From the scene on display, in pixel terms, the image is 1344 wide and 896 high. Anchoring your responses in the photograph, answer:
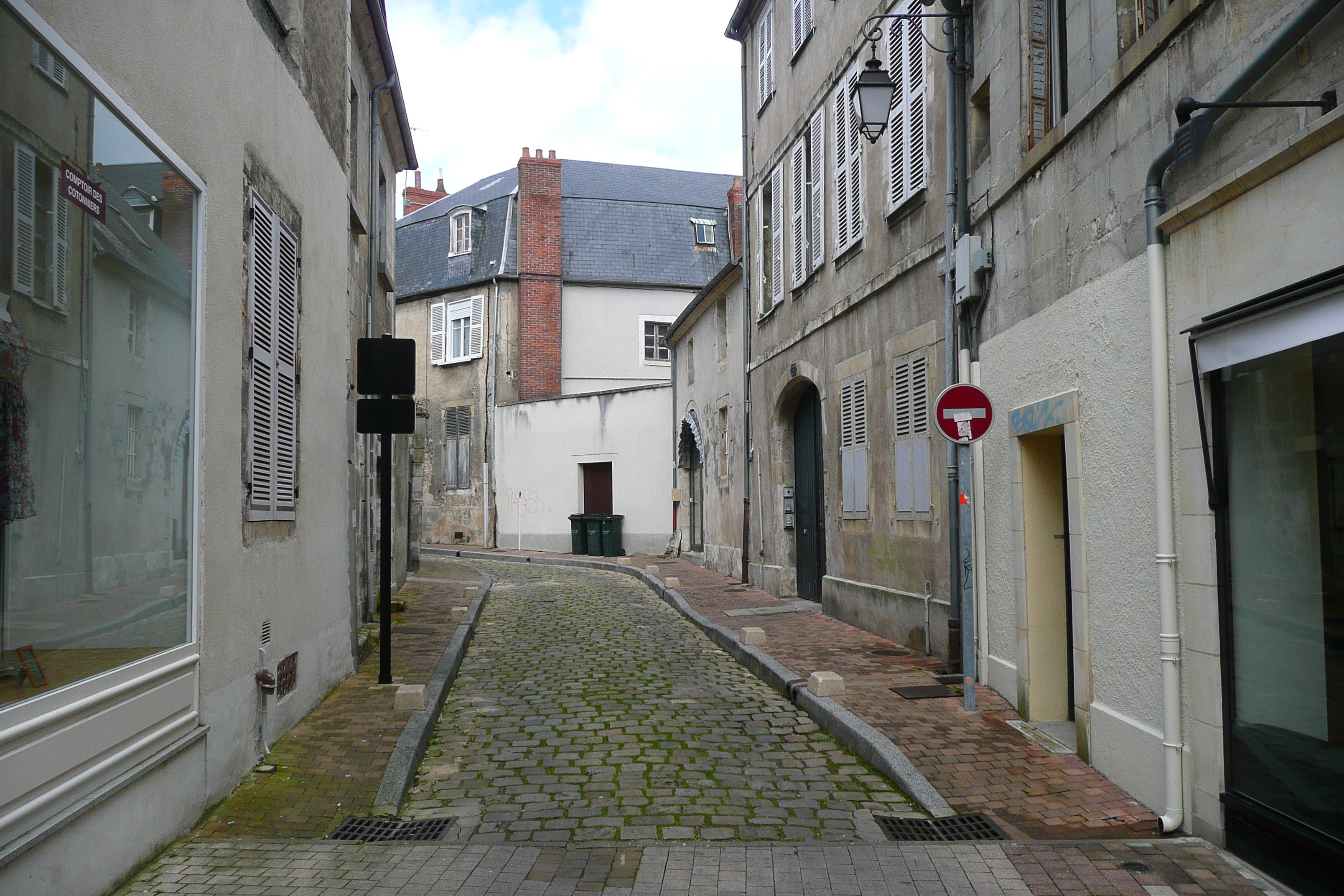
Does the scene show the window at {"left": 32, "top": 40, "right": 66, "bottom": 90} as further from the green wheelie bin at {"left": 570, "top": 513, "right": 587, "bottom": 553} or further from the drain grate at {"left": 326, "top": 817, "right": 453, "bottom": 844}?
the green wheelie bin at {"left": 570, "top": 513, "right": 587, "bottom": 553}

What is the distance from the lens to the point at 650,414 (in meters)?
26.0

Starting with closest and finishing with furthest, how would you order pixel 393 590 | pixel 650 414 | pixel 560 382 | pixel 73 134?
pixel 73 134 → pixel 393 590 → pixel 650 414 → pixel 560 382

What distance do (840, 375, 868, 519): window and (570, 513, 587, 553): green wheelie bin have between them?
46.3 ft

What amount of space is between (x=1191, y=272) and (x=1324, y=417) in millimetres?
1021

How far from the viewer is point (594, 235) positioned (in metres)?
30.1

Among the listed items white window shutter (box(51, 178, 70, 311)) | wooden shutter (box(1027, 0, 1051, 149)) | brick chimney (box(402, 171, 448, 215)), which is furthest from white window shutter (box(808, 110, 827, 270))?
brick chimney (box(402, 171, 448, 215))

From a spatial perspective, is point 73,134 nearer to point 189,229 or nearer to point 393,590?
point 189,229

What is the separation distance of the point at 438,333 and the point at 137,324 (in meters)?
26.4

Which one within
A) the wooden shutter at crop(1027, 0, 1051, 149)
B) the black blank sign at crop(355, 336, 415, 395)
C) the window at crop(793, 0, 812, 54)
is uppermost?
the window at crop(793, 0, 812, 54)

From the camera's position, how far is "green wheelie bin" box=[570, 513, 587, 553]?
25547 millimetres

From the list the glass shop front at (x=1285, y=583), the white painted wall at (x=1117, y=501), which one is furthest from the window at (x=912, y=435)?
the glass shop front at (x=1285, y=583)

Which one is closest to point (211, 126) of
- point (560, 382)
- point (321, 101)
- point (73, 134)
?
point (73, 134)

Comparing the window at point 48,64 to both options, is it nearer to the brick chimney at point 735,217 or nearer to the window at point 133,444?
the window at point 133,444

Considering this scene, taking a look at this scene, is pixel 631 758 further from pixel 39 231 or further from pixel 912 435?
pixel 912 435
